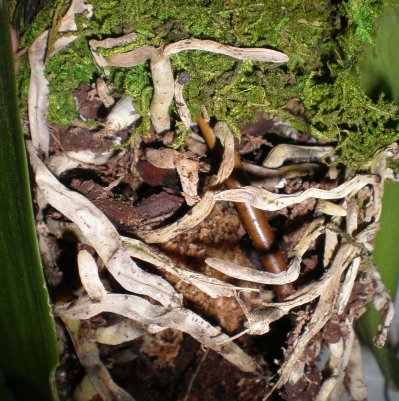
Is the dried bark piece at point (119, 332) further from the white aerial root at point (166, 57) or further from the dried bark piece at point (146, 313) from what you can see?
the white aerial root at point (166, 57)

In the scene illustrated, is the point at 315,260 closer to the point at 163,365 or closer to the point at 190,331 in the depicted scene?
the point at 190,331

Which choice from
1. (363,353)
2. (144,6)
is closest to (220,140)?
(144,6)

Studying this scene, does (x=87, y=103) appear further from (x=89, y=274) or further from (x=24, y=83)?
(x=89, y=274)

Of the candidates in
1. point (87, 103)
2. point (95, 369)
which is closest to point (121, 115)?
point (87, 103)

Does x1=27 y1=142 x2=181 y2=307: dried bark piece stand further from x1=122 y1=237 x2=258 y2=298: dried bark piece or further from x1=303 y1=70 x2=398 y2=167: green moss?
x1=303 y1=70 x2=398 y2=167: green moss

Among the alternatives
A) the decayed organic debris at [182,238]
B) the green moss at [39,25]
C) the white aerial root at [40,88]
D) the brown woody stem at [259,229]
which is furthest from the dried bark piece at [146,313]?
the green moss at [39,25]

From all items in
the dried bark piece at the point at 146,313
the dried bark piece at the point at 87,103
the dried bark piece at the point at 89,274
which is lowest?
the dried bark piece at the point at 146,313

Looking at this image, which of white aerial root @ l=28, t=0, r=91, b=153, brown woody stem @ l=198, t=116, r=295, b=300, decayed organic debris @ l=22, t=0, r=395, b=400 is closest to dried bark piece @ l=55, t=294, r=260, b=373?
decayed organic debris @ l=22, t=0, r=395, b=400
